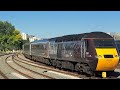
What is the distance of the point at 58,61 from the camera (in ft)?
79.8

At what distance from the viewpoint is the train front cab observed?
16.3 metres

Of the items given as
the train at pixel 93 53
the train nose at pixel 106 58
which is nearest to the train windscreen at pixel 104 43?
the train at pixel 93 53

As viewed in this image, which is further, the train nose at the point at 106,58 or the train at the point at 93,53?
the train at the point at 93,53

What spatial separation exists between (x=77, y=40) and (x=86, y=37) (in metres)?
1.49

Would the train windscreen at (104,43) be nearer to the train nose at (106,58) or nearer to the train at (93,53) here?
the train at (93,53)

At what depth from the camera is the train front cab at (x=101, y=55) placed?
16328 millimetres

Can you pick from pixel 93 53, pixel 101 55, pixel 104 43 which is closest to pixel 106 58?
pixel 101 55

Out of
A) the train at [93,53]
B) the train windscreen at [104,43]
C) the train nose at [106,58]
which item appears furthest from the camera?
the train windscreen at [104,43]

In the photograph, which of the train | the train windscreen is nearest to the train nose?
the train

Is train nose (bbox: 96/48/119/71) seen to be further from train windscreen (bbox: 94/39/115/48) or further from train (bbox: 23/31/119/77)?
train windscreen (bbox: 94/39/115/48)
